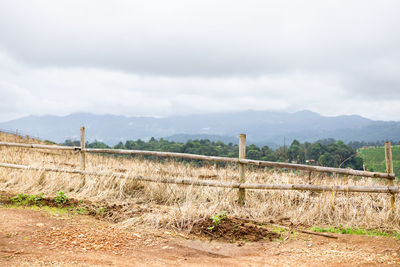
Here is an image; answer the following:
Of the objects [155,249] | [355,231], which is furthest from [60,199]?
[355,231]

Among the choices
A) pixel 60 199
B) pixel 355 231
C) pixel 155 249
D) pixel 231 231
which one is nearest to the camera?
pixel 155 249

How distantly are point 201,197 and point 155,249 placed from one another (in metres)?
2.48

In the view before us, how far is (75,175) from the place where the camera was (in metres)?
7.60

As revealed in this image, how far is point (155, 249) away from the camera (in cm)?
396

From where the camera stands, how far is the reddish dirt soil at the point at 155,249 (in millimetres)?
3520

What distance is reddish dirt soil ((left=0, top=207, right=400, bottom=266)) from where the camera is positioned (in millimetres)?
3520

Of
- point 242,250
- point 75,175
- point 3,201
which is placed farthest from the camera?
point 75,175

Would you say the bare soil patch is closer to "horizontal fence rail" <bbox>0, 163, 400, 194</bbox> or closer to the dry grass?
the dry grass

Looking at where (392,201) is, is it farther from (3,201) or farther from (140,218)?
(3,201)

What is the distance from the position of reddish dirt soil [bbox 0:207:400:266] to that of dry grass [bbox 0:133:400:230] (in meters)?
0.63

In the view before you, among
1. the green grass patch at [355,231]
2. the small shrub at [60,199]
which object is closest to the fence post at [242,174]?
the green grass patch at [355,231]

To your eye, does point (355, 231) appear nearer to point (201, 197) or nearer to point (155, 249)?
point (201, 197)

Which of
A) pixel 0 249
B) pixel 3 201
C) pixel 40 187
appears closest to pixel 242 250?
pixel 0 249

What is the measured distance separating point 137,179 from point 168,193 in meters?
0.76
